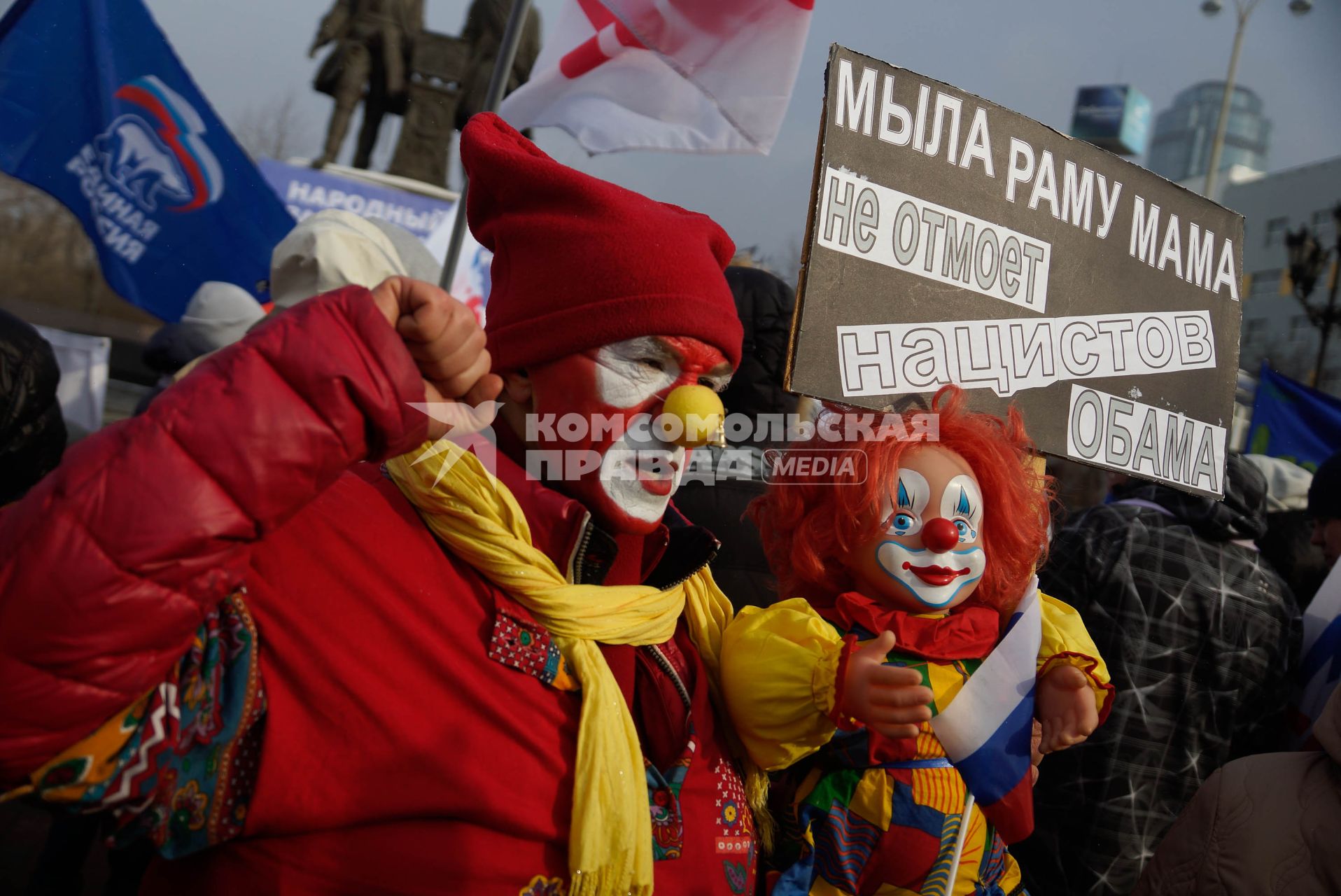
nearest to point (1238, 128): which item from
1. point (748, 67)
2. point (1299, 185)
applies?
point (1299, 185)

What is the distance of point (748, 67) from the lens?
378cm

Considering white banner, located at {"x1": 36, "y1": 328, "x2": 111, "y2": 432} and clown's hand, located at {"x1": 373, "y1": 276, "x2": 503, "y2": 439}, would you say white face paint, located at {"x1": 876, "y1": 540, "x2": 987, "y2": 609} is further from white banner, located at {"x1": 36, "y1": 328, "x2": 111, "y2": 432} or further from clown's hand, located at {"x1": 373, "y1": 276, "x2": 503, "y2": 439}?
white banner, located at {"x1": 36, "y1": 328, "x2": 111, "y2": 432}

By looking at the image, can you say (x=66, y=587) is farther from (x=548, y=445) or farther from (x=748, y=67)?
(x=748, y=67)

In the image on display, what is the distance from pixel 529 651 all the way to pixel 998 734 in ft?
2.92

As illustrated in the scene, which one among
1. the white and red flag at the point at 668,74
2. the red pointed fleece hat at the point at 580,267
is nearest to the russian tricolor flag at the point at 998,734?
the red pointed fleece hat at the point at 580,267

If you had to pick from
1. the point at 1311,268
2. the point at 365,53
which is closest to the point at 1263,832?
the point at 1311,268

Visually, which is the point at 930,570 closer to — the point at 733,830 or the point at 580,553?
the point at 733,830

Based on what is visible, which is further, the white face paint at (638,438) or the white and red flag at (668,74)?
the white and red flag at (668,74)

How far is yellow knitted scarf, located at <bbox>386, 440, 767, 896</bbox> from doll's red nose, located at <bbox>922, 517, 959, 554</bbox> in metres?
0.68

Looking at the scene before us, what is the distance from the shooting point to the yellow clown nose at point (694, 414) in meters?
1.52

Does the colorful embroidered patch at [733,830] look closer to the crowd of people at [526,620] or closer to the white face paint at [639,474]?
the crowd of people at [526,620]

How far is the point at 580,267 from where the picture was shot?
60.5 inches

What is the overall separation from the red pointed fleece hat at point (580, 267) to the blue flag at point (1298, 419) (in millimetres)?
6123

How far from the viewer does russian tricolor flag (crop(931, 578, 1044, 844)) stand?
70.7 inches
